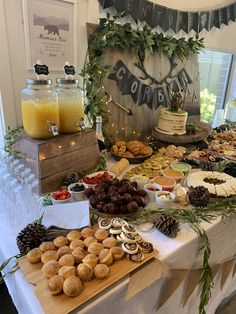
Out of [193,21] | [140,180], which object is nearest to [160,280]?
[140,180]

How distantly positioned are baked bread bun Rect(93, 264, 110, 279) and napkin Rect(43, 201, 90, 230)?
19 centimetres

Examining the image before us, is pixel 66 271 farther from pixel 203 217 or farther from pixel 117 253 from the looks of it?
pixel 203 217

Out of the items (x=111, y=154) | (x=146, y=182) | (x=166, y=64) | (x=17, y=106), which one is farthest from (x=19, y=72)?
(x=166, y=64)

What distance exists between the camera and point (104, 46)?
135cm

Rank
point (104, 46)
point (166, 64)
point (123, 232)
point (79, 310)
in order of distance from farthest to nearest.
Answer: point (166, 64), point (104, 46), point (123, 232), point (79, 310)

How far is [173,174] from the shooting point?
3.89 feet

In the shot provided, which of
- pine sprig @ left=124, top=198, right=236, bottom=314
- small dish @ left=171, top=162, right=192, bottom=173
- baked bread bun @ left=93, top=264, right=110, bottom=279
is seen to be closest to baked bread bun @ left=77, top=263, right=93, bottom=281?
baked bread bun @ left=93, top=264, right=110, bottom=279

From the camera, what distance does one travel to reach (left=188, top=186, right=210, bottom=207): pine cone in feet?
3.07

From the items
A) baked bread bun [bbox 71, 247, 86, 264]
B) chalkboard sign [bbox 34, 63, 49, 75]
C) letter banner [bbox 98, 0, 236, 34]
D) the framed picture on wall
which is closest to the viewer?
baked bread bun [bbox 71, 247, 86, 264]

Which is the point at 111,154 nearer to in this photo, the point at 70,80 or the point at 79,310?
the point at 70,80

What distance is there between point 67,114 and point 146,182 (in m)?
0.46

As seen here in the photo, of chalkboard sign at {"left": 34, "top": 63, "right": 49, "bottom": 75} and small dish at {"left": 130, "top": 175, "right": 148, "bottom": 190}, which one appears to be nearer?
chalkboard sign at {"left": 34, "top": 63, "right": 49, "bottom": 75}

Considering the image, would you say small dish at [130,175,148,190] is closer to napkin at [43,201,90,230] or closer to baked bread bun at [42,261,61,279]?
napkin at [43,201,90,230]

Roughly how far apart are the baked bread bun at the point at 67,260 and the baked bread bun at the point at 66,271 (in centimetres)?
1
